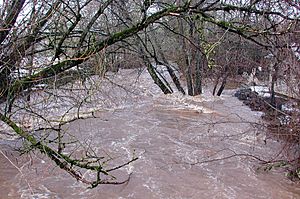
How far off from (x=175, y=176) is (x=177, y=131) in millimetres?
3547

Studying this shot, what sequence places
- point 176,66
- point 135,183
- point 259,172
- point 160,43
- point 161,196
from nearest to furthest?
point 161,196
point 135,183
point 259,172
point 160,43
point 176,66

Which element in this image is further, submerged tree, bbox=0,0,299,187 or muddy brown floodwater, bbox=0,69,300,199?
muddy brown floodwater, bbox=0,69,300,199

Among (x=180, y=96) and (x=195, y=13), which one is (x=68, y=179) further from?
(x=180, y=96)

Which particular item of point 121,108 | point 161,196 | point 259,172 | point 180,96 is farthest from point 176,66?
point 161,196

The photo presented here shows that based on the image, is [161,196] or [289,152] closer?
[161,196]

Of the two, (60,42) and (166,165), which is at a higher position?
(60,42)

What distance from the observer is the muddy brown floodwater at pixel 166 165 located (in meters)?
6.57

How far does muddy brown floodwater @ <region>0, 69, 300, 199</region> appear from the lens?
259 inches

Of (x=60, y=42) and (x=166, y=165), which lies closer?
(x=60, y=42)

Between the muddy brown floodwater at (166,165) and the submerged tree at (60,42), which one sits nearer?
the submerged tree at (60,42)

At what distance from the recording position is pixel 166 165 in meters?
7.81

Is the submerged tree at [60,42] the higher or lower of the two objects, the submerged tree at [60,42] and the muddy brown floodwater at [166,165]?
the higher

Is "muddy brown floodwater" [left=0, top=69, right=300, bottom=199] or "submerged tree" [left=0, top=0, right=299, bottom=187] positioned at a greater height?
"submerged tree" [left=0, top=0, right=299, bottom=187]

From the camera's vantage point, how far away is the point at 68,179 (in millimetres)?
7027
